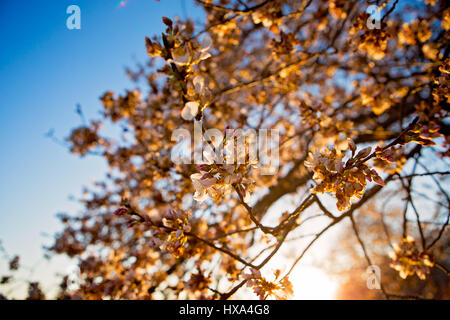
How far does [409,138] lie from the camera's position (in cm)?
107

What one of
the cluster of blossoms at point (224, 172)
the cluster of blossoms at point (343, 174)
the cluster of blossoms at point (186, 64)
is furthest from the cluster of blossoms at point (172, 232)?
the cluster of blossoms at point (343, 174)

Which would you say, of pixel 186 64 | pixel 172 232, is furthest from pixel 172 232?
pixel 186 64

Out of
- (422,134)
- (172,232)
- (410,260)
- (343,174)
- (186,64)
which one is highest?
(186,64)

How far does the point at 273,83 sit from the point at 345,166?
7.58 feet

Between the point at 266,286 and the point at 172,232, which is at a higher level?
the point at 172,232

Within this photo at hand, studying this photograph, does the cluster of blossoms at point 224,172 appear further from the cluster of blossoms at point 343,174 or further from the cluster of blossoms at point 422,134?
the cluster of blossoms at point 422,134

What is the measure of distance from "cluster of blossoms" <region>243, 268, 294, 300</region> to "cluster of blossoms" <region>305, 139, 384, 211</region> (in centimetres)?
63

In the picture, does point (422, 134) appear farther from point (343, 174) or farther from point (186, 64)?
point (186, 64)

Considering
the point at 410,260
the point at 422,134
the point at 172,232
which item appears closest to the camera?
the point at 422,134

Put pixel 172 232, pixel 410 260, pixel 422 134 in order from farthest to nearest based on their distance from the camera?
1. pixel 410 260
2. pixel 172 232
3. pixel 422 134

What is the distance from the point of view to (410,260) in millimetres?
2150

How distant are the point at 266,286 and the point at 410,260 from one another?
1680 mm
